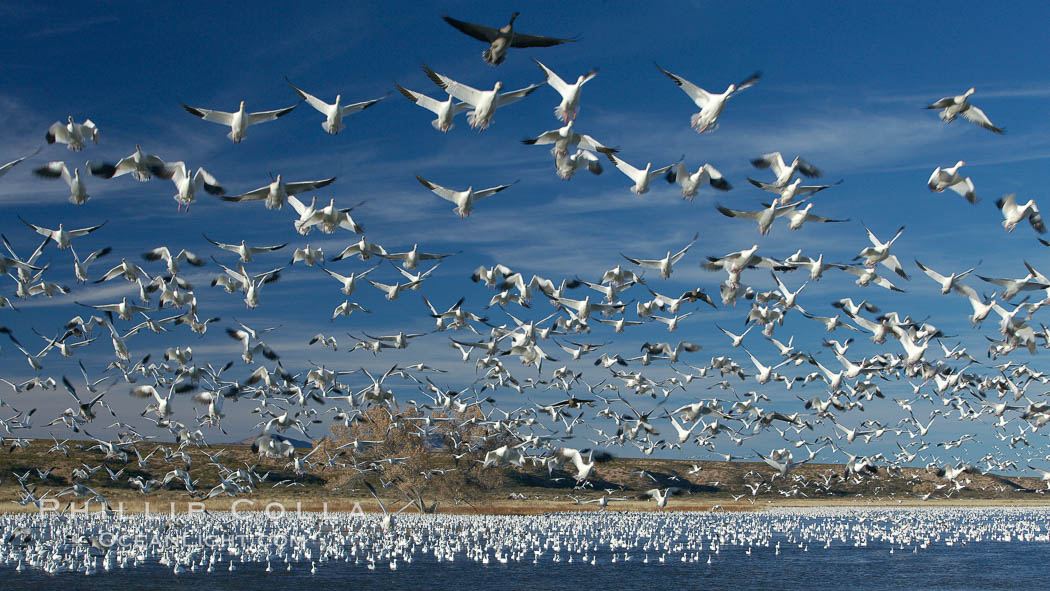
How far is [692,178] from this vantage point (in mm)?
20219

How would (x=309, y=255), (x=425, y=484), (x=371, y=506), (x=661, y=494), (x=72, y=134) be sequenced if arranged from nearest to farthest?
(x=72, y=134), (x=309, y=255), (x=661, y=494), (x=425, y=484), (x=371, y=506)

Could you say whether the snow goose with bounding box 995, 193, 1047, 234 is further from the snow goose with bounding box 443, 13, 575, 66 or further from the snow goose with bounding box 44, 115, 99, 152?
the snow goose with bounding box 44, 115, 99, 152

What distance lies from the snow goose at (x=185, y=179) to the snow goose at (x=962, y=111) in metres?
17.0

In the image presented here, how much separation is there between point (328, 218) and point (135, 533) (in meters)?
27.7

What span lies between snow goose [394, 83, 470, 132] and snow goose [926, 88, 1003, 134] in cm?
1066

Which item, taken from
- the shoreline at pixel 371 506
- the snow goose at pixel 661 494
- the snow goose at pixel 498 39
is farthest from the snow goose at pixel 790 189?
the shoreline at pixel 371 506

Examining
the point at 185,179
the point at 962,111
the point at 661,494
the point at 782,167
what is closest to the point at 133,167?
the point at 185,179

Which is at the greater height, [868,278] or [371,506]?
[868,278]

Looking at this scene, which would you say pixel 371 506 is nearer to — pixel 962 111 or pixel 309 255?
pixel 309 255

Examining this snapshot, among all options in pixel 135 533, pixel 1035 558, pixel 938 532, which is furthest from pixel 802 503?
pixel 135 533

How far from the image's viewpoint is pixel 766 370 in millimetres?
29047

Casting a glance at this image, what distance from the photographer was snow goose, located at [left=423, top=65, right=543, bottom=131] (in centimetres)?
1609

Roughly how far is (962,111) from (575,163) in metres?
8.95

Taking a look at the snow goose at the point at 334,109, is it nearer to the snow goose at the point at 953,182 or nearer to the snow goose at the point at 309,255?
the snow goose at the point at 309,255
